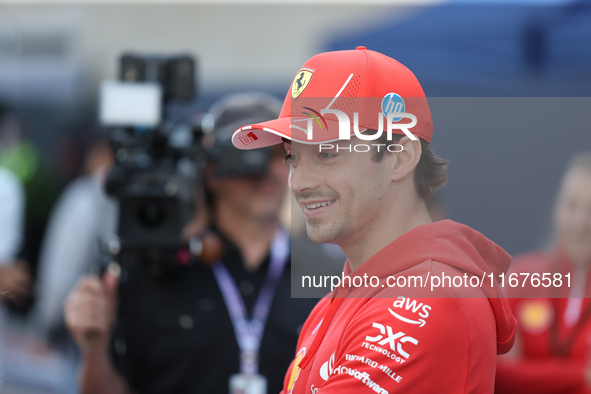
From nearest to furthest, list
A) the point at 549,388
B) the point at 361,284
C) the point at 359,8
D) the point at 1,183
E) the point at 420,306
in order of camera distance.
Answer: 1. the point at 420,306
2. the point at 361,284
3. the point at 549,388
4. the point at 1,183
5. the point at 359,8

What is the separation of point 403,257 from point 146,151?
1.25 m

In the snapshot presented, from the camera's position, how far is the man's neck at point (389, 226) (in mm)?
998

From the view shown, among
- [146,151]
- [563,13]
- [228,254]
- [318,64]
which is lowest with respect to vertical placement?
[228,254]

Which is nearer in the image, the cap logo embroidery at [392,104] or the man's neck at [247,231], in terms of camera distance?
the cap logo embroidery at [392,104]

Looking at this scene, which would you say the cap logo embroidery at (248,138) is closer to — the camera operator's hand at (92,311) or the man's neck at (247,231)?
the camera operator's hand at (92,311)

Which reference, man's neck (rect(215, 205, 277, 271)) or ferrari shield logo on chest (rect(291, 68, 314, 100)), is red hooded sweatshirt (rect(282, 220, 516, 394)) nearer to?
ferrari shield logo on chest (rect(291, 68, 314, 100))

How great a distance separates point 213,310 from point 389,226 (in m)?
1.21

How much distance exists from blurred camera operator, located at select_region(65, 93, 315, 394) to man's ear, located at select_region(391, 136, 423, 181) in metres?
1.00

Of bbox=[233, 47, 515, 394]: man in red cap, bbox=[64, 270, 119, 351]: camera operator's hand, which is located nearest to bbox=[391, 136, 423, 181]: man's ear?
bbox=[233, 47, 515, 394]: man in red cap

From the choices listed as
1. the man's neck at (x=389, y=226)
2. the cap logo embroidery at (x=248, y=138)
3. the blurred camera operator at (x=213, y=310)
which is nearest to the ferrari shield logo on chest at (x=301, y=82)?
the cap logo embroidery at (x=248, y=138)

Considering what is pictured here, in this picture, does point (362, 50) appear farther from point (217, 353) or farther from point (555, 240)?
point (217, 353)

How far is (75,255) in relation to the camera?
10.0ft

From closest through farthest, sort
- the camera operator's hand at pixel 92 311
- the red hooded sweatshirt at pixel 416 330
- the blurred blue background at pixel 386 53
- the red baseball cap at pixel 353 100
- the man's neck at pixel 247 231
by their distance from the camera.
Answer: the red hooded sweatshirt at pixel 416 330
the red baseball cap at pixel 353 100
the blurred blue background at pixel 386 53
the camera operator's hand at pixel 92 311
the man's neck at pixel 247 231

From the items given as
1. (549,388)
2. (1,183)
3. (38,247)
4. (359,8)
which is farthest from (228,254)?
(359,8)
